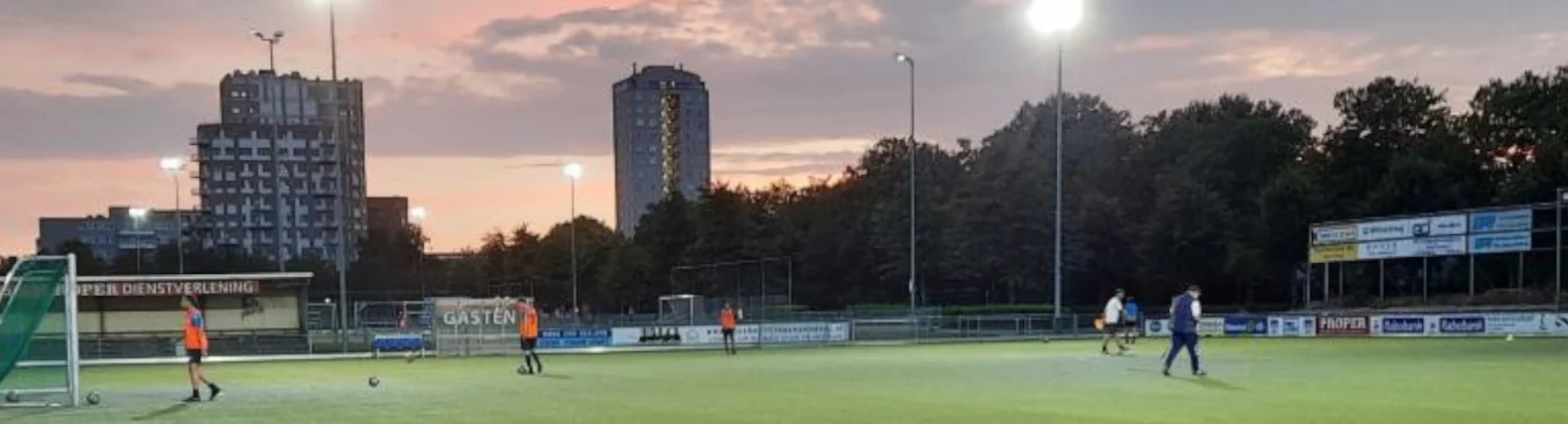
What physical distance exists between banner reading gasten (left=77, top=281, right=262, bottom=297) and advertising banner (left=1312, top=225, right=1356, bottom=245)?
4418 centimetres

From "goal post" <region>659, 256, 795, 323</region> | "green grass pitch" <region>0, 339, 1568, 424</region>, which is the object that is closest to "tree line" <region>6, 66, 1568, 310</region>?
"goal post" <region>659, 256, 795, 323</region>

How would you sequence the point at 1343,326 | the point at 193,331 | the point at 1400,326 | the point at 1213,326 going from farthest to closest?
the point at 1213,326 < the point at 1343,326 < the point at 1400,326 < the point at 193,331

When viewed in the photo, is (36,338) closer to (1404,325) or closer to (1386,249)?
(1404,325)

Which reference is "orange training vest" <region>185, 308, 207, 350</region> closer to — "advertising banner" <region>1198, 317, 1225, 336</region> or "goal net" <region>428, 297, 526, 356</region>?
"goal net" <region>428, 297, 526, 356</region>

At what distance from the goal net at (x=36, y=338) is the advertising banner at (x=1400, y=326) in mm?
44388

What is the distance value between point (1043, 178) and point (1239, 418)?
7064 centimetres

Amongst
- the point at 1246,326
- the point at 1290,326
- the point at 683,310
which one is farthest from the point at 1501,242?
the point at 683,310

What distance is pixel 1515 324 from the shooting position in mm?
47781

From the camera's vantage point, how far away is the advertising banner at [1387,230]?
56.0 metres

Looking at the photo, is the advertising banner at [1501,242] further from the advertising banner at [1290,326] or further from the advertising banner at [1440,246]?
the advertising banner at [1290,326]

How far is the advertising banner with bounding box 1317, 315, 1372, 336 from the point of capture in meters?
52.4

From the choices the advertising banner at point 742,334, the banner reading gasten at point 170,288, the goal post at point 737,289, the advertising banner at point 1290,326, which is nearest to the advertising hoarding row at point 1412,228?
the advertising banner at point 1290,326

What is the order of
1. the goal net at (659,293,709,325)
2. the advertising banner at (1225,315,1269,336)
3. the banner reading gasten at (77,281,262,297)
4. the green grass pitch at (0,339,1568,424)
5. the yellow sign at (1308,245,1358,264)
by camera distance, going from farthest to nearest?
1. the yellow sign at (1308,245,1358,264)
2. the goal net at (659,293,709,325)
3. the advertising banner at (1225,315,1269,336)
4. the banner reading gasten at (77,281,262,297)
5. the green grass pitch at (0,339,1568,424)

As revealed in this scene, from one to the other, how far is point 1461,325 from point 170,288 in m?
47.2
